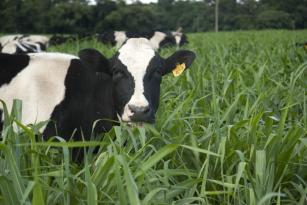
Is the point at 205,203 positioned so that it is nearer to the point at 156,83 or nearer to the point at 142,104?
the point at 142,104

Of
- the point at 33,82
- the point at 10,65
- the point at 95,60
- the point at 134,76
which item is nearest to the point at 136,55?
the point at 134,76

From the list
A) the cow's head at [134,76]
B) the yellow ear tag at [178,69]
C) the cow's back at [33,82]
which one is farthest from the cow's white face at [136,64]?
the cow's back at [33,82]

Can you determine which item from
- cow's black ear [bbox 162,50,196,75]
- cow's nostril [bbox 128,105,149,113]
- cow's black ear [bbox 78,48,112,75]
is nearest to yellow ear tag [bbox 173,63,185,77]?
cow's black ear [bbox 162,50,196,75]

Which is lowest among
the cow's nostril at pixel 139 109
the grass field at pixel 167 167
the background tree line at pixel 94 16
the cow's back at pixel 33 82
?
the grass field at pixel 167 167

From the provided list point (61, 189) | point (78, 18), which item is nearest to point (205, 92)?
point (61, 189)

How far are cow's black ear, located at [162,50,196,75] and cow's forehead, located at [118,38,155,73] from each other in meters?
0.23

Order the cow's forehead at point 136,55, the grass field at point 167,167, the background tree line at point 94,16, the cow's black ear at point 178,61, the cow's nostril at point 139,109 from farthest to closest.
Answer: the background tree line at point 94,16 → the cow's black ear at point 178,61 → the cow's forehead at point 136,55 → the cow's nostril at point 139,109 → the grass field at point 167,167

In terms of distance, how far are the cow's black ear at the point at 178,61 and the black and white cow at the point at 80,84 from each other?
47mm

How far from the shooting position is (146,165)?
73.4 inches

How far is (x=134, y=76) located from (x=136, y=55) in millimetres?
204

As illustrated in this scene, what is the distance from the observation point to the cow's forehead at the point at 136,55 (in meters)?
3.21

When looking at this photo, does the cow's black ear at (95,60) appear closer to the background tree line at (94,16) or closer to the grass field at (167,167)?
the grass field at (167,167)

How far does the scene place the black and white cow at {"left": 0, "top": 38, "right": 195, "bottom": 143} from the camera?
10.6 feet

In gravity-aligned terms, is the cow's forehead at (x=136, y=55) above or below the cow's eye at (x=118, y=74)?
above
